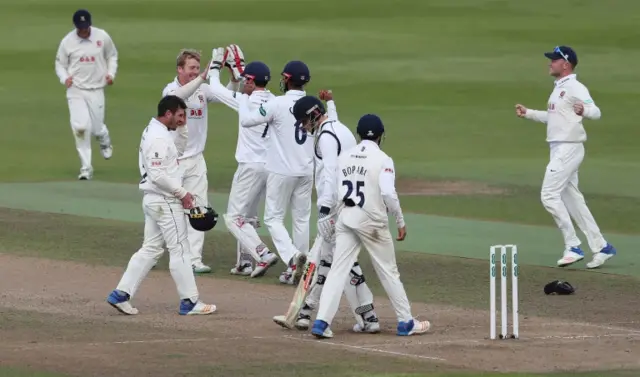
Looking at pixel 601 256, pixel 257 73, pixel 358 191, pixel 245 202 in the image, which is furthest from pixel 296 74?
pixel 601 256

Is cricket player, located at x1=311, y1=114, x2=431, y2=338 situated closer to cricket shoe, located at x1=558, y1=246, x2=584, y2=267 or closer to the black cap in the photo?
cricket shoe, located at x1=558, y1=246, x2=584, y2=267

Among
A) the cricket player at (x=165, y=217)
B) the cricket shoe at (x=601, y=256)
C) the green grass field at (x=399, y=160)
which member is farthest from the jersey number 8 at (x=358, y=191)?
the cricket shoe at (x=601, y=256)

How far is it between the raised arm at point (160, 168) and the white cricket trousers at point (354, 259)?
1610 millimetres

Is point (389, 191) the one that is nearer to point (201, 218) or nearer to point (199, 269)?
point (201, 218)

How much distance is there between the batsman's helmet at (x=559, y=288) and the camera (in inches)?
566

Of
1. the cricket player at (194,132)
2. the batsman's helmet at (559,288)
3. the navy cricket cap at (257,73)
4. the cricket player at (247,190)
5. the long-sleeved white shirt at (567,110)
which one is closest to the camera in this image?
the batsman's helmet at (559,288)

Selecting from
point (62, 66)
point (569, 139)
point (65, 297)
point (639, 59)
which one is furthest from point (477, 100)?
point (65, 297)

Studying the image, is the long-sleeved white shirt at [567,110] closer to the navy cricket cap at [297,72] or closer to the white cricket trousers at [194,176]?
the navy cricket cap at [297,72]

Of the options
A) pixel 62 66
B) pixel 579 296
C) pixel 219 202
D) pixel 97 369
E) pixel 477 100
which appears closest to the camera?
pixel 97 369

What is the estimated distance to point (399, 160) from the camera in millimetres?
24859

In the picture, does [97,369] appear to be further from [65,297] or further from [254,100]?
[254,100]

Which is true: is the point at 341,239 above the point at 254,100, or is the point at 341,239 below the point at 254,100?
below

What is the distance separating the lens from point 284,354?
456 inches

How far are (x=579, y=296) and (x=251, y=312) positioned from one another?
3.25 metres
